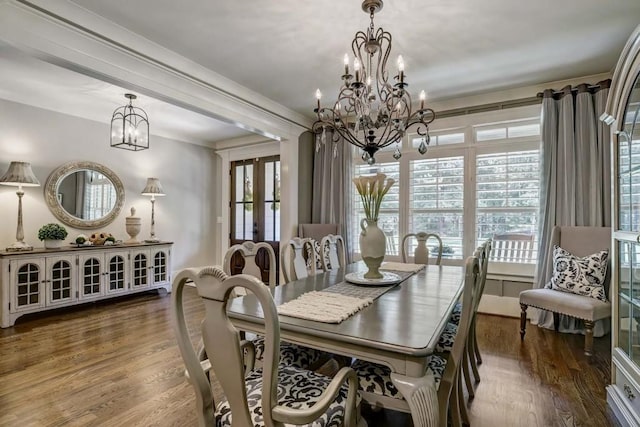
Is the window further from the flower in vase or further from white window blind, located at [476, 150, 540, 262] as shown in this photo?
the flower in vase

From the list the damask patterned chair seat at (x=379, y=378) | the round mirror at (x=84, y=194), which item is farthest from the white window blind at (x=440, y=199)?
the round mirror at (x=84, y=194)

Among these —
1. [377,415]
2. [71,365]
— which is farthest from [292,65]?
[71,365]

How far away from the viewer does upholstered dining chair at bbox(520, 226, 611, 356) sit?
2648 millimetres

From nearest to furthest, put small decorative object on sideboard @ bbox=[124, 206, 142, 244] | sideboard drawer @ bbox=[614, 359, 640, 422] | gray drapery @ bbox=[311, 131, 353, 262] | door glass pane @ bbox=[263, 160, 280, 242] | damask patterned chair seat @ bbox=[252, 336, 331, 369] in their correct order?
sideboard drawer @ bbox=[614, 359, 640, 422], damask patterned chair seat @ bbox=[252, 336, 331, 369], gray drapery @ bbox=[311, 131, 353, 262], small decorative object on sideboard @ bbox=[124, 206, 142, 244], door glass pane @ bbox=[263, 160, 280, 242]

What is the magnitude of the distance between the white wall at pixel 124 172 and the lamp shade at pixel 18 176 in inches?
10.2

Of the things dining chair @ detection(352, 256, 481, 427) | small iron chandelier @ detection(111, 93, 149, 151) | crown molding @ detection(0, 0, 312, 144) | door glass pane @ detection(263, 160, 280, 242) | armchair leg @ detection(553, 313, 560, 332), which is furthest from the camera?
door glass pane @ detection(263, 160, 280, 242)

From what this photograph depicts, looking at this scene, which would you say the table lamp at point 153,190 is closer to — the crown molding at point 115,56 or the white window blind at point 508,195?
the crown molding at point 115,56

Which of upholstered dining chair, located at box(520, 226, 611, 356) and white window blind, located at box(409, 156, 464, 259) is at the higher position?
white window blind, located at box(409, 156, 464, 259)

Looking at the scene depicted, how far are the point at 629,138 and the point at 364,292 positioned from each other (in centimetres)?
184

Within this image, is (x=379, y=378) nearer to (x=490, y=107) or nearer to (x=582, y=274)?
(x=582, y=274)

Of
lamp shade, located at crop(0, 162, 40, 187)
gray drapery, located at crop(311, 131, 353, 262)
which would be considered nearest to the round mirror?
lamp shade, located at crop(0, 162, 40, 187)

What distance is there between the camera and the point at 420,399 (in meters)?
1.15

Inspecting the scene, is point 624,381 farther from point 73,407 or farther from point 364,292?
point 73,407

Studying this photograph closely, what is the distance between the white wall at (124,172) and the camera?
3746 millimetres
